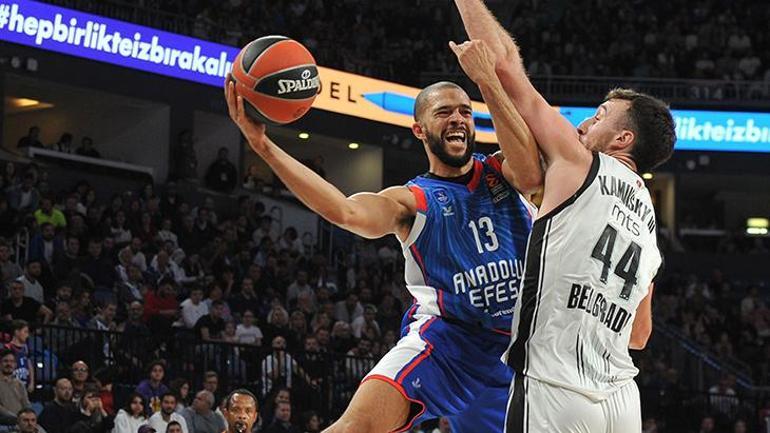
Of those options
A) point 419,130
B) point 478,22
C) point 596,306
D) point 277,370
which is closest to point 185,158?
point 277,370

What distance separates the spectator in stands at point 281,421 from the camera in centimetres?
1357

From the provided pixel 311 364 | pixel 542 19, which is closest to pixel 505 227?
pixel 311 364

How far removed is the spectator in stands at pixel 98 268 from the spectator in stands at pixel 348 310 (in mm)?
3894

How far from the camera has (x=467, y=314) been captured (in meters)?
6.12

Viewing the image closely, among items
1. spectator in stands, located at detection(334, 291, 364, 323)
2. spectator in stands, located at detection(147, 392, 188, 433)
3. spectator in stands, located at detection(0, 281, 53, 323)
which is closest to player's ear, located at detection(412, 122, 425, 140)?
spectator in stands, located at detection(147, 392, 188, 433)

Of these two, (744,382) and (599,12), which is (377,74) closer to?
(599,12)

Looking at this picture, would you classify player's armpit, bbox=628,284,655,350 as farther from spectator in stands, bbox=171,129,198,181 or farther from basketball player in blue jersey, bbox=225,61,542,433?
spectator in stands, bbox=171,129,198,181

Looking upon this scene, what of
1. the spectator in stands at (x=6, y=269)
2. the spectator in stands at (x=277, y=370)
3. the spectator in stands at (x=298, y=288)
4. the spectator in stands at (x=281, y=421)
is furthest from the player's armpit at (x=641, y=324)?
the spectator in stands at (x=298, y=288)

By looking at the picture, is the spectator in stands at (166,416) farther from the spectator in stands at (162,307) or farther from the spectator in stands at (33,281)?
the spectator in stands at (33,281)

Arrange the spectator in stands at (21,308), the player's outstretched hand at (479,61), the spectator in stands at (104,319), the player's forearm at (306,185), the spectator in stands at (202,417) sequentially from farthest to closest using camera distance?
the spectator in stands at (104,319) → the spectator in stands at (21,308) → the spectator in stands at (202,417) → the player's forearm at (306,185) → the player's outstretched hand at (479,61)

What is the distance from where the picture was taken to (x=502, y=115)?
4812 mm

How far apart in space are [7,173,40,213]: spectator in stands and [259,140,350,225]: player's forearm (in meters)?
12.3

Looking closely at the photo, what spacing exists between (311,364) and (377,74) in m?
12.3

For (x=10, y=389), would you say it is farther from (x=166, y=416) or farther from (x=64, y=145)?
(x=64, y=145)
